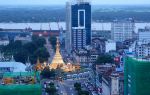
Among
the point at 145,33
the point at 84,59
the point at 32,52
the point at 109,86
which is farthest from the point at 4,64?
the point at 145,33

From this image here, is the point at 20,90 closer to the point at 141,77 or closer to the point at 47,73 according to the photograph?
the point at 141,77

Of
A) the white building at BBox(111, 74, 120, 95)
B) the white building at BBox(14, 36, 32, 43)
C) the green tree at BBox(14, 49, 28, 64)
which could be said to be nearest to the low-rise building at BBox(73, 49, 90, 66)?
the green tree at BBox(14, 49, 28, 64)

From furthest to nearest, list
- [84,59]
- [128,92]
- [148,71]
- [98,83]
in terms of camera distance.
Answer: [84,59] < [98,83] < [128,92] < [148,71]

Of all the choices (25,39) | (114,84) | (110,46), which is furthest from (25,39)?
(114,84)

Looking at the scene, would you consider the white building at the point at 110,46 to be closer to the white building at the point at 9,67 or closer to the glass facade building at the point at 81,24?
the glass facade building at the point at 81,24

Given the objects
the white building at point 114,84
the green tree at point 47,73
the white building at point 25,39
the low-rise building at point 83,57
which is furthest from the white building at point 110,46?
the white building at point 114,84

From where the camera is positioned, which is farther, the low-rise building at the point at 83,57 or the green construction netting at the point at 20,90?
the low-rise building at the point at 83,57

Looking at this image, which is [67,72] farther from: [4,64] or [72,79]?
[4,64]

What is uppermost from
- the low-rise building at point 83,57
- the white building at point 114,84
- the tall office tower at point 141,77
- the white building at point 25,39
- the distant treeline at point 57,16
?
the tall office tower at point 141,77
